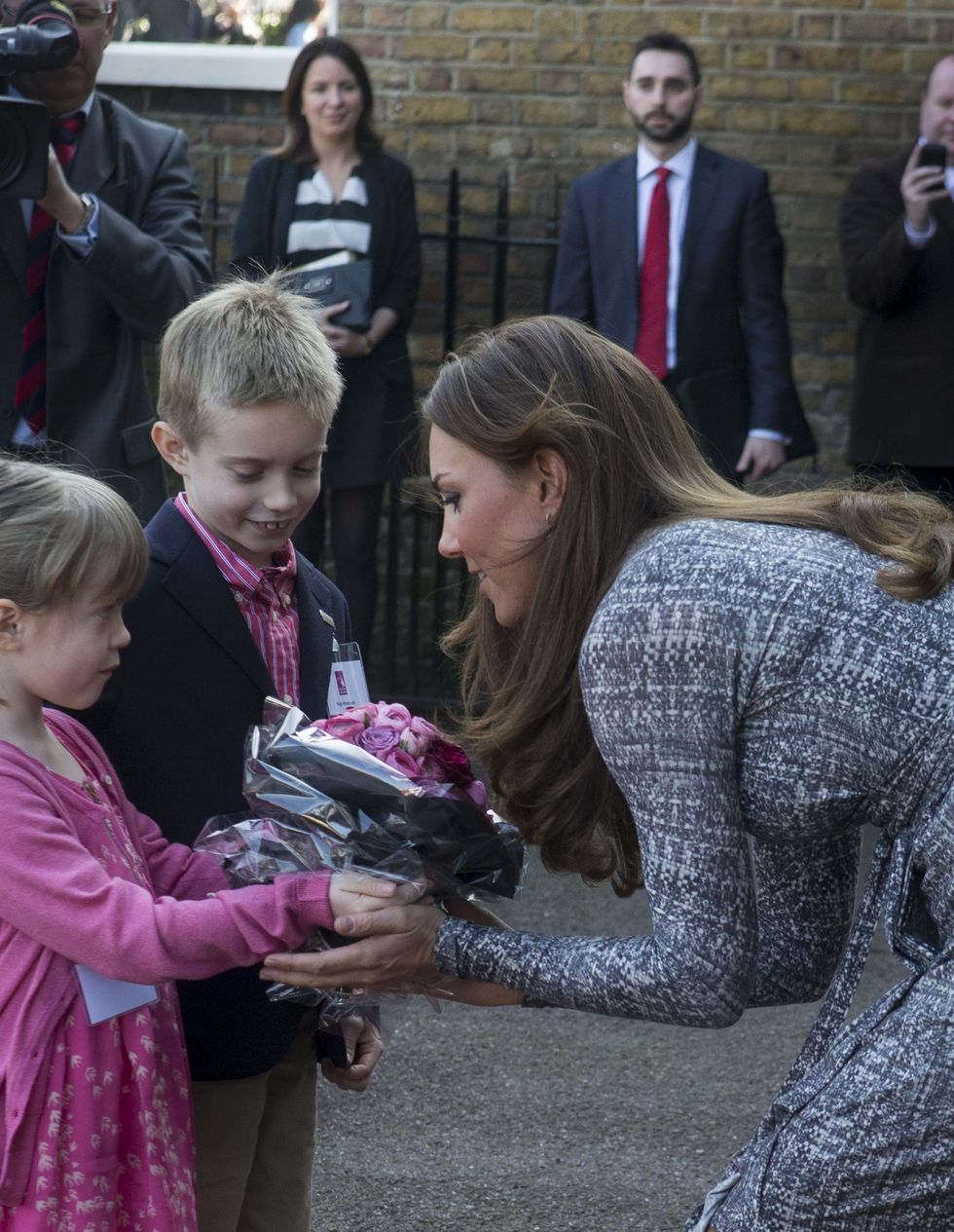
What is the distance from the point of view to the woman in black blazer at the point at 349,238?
6.08 meters

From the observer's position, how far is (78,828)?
6.95 ft

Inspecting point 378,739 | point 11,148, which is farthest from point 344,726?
point 11,148

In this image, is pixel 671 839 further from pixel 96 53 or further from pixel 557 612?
pixel 96 53

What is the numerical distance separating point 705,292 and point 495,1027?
2971 mm

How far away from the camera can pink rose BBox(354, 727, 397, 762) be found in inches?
85.5

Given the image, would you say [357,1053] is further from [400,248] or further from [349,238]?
[400,248]

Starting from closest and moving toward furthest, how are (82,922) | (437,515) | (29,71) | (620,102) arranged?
(82,922) < (29,71) < (437,515) < (620,102)

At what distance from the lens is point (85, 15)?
4004 millimetres

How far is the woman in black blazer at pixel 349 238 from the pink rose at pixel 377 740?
12.8 ft

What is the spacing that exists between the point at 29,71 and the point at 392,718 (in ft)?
7.16

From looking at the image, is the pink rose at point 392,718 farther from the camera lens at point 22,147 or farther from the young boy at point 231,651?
the camera lens at point 22,147

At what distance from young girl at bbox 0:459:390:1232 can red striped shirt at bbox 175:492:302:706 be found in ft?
0.85

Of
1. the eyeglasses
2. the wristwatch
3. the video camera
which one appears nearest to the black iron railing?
the eyeglasses

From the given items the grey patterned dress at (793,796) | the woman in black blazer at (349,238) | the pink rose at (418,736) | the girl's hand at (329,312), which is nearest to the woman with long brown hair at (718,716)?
the grey patterned dress at (793,796)
